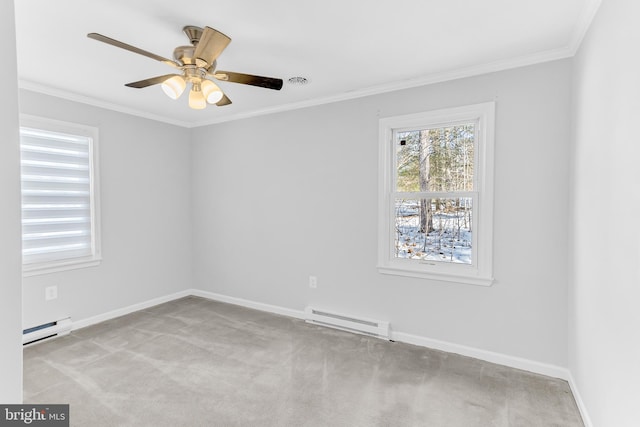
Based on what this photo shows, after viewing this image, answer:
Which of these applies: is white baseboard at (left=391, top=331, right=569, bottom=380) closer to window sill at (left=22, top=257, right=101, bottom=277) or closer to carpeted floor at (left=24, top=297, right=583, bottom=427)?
carpeted floor at (left=24, top=297, right=583, bottom=427)

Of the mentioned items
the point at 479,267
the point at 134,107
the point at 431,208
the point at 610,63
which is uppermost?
the point at 134,107

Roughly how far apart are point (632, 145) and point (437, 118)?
168 cm

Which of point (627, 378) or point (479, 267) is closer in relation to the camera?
point (627, 378)

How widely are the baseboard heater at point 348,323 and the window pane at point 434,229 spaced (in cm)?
72

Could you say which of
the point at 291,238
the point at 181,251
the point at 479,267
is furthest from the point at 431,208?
the point at 181,251

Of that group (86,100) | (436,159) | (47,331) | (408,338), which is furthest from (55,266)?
(436,159)

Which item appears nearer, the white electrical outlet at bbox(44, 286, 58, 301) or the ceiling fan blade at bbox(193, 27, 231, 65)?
the ceiling fan blade at bbox(193, 27, 231, 65)

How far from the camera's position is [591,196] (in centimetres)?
199

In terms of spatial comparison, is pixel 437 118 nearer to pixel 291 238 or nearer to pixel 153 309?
pixel 291 238

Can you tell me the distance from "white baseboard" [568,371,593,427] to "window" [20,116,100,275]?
4.47m

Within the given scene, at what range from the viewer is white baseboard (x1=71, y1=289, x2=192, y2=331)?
11.7 feet

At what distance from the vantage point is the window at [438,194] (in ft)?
9.25

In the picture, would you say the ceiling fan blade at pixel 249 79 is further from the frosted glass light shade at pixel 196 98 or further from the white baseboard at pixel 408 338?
the white baseboard at pixel 408 338

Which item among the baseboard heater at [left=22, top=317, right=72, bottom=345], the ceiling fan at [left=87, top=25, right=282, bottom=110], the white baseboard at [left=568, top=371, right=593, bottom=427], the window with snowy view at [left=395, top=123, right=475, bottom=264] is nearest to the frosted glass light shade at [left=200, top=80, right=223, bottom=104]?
the ceiling fan at [left=87, top=25, right=282, bottom=110]
